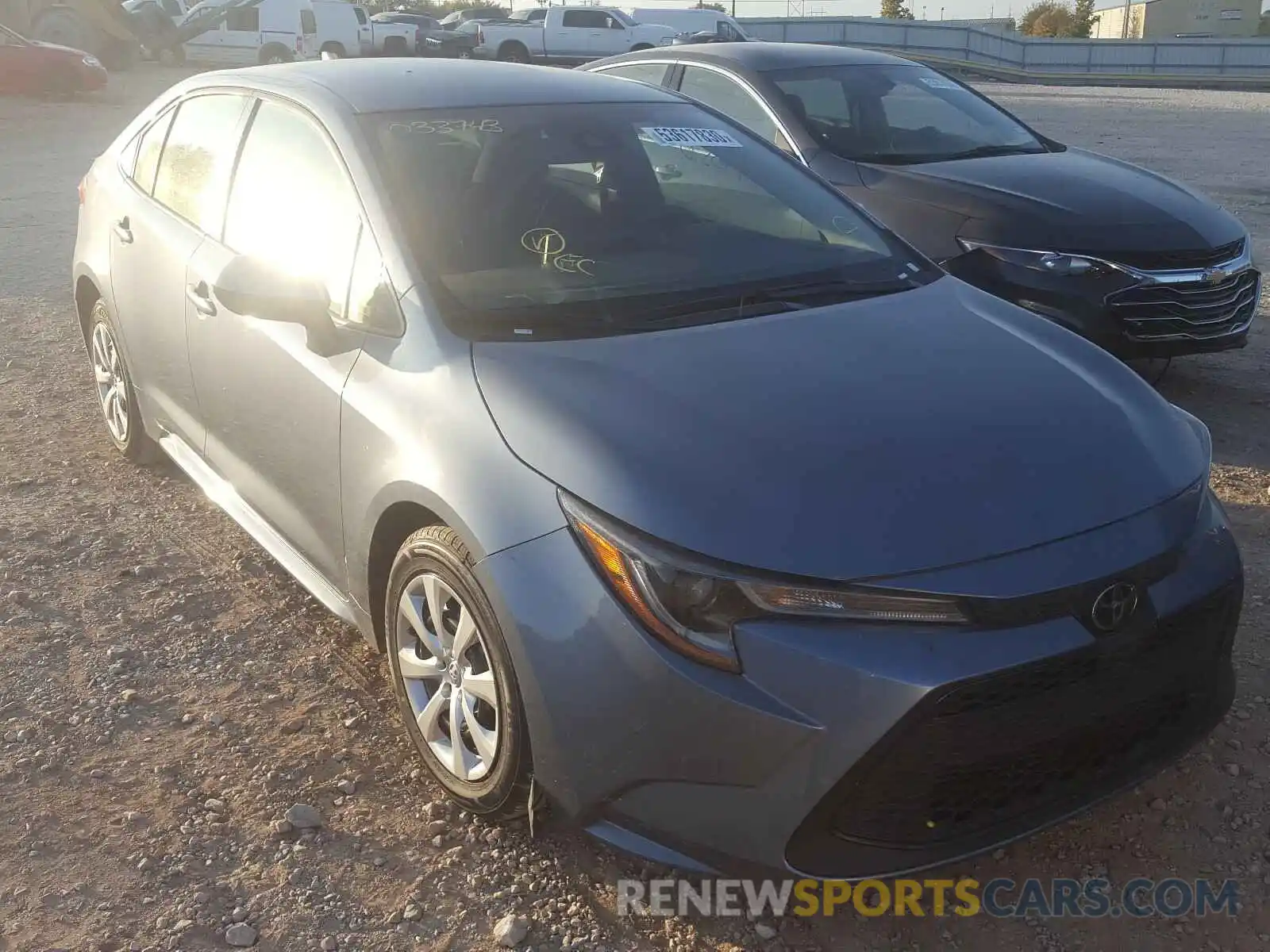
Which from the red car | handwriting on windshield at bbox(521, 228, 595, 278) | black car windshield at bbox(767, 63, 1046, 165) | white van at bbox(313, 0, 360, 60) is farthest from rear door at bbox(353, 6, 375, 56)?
handwriting on windshield at bbox(521, 228, 595, 278)

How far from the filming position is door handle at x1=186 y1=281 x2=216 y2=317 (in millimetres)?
3691

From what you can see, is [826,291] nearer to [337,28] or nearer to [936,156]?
[936,156]

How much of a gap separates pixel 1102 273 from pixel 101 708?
13.9 ft

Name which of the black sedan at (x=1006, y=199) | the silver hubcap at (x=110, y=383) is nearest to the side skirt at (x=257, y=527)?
the silver hubcap at (x=110, y=383)

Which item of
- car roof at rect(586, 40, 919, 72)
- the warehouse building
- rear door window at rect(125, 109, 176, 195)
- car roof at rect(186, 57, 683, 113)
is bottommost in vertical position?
the warehouse building

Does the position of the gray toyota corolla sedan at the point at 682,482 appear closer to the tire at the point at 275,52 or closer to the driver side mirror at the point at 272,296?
the driver side mirror at the point at 272,296

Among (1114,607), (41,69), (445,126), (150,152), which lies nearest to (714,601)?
(1114,607)

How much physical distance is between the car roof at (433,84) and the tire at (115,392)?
1.20 metres

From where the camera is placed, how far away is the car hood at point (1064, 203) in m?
5.26

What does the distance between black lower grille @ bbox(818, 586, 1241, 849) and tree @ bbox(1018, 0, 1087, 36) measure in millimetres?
70707

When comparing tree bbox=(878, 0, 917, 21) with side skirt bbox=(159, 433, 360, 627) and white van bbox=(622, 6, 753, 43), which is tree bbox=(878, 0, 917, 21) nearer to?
white van bbox=(622, 6, 753, 43)

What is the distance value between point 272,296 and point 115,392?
7.48 ft

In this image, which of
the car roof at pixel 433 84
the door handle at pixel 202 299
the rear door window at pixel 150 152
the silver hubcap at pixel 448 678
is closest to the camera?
the silver hubcap at pixel 448 678

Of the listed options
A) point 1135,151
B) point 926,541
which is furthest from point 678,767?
point 1135,151
